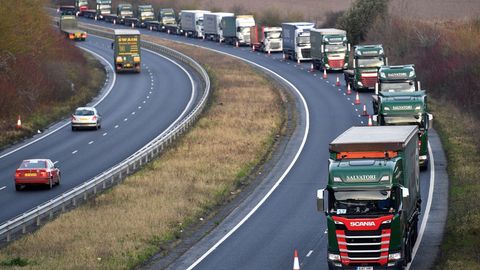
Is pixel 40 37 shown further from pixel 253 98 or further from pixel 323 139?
pixel 323 139

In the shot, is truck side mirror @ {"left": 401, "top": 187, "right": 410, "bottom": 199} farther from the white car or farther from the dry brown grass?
the white car

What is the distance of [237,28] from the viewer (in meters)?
128

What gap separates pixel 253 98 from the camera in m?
82.6

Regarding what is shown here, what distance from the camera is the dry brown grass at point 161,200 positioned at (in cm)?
3522

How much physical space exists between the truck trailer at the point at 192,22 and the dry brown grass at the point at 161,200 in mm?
61880

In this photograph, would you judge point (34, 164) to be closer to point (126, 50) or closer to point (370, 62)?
point (370, 62)

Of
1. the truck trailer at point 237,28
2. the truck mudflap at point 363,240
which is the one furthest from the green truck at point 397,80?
the truck trailer at point 237,28

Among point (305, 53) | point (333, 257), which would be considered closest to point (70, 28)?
point (305, 53)

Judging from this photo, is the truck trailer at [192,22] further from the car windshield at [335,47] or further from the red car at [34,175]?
the red car at [34,175]

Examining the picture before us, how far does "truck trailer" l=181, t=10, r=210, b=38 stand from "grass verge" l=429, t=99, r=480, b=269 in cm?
6652

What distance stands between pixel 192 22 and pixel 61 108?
6050 centimetres

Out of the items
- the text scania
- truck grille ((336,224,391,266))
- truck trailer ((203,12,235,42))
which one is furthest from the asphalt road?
truck trailer ((203,12,235,42))

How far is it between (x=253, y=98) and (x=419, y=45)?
18.3 metres

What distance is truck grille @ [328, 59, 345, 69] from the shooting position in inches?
3819
